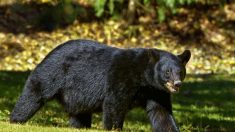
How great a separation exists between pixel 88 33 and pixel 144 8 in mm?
2696

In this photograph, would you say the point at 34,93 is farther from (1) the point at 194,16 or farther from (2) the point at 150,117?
(1) the point at 194,16

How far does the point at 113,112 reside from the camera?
8.76 m

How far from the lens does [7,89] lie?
49.1ft

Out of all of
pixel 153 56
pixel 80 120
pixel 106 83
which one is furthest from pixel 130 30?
pixel 153 56

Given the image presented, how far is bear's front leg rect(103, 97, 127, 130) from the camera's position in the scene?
876 centimetres

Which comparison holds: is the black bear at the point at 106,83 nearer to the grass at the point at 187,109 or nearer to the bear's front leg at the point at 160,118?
the bear's front leg at the point at 160,118

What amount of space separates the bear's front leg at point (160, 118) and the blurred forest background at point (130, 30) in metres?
8.55

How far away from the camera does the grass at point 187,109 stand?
1134 centimetres

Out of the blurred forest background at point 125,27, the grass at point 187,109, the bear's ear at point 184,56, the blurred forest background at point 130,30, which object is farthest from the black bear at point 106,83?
the blurred forest background at point 125,27

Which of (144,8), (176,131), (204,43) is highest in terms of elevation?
(144,8)

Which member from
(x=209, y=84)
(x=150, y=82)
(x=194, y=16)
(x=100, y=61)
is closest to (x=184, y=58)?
(x=150, y=82)

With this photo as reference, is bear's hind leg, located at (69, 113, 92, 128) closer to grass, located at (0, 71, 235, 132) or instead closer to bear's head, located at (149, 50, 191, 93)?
grass, located at (0, 71, 235, 132)

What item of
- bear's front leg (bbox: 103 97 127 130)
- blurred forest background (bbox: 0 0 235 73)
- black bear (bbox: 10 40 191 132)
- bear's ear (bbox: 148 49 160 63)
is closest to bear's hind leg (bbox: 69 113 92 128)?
black bear (bbox: 10 40 191 132)

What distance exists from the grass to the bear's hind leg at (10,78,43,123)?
19 cm
